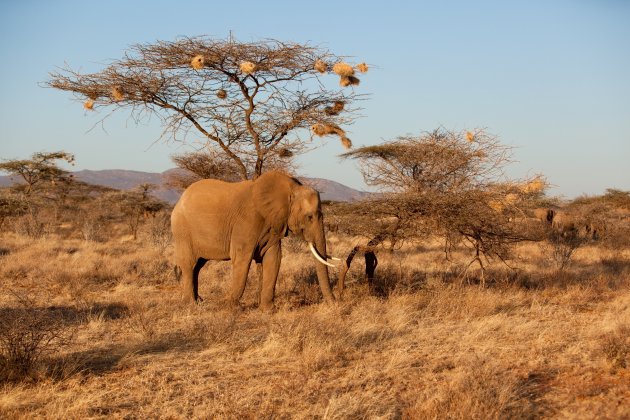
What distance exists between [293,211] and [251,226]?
2.47 feet

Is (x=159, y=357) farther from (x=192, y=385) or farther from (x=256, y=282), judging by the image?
(x=256, y=282)

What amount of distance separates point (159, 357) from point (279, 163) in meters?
8.18

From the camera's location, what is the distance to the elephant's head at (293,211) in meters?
9.72

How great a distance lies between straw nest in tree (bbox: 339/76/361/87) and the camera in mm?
10680

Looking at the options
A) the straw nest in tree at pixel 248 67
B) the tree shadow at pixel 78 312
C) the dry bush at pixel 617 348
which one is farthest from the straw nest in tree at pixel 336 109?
the dry bush at pixel 617 348

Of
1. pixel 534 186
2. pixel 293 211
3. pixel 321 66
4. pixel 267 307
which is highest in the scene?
pixel 321 66

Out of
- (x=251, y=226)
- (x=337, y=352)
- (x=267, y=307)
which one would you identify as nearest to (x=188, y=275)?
(x=251, y=226)

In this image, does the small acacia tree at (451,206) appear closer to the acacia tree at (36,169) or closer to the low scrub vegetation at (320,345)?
the low scrub vegetation at (320,345)

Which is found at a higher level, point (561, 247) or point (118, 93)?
point (118, 93)

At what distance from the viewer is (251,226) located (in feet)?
31.5

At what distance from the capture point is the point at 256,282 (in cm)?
1199

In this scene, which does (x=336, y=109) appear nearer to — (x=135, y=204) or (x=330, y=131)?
(x=330, y=131)

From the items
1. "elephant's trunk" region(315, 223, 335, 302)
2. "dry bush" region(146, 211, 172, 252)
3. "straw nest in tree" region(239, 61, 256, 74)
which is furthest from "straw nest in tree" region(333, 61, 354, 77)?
Answer: "dry bush" region(146, 211, 172, 252)

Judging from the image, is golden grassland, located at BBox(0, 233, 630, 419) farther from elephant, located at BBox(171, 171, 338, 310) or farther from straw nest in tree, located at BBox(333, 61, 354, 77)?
straw nest in tree, located at BBox(333, 61, 354, 77)
